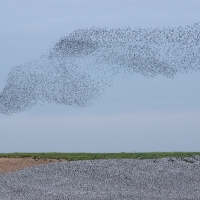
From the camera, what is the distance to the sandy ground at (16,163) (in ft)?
76.0

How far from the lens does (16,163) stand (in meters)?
23.9

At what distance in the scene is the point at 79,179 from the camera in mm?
21203

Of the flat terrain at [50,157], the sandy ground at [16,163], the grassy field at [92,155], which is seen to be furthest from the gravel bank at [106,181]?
the grassy field at [92,155]

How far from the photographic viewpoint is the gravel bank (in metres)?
18.4

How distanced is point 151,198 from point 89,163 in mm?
5755

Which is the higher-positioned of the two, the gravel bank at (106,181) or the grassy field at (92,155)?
the grassy field at (92,155)

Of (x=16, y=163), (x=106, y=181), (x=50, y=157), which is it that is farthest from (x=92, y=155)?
(x=106, y=181)

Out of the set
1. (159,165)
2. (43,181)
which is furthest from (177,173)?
(43,181)

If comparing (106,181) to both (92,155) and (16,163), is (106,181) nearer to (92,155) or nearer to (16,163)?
(16,163)

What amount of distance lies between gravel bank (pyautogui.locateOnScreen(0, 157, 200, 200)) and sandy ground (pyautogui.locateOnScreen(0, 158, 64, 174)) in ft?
3.47

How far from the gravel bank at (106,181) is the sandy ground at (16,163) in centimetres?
106

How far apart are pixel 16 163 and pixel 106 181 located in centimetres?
513

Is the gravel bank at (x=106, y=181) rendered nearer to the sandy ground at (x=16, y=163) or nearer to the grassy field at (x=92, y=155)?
the sandy ground at (x=16, y=163)

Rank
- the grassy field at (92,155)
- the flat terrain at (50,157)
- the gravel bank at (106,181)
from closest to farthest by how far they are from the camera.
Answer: the gravel bank at (106,181), the flat terrain at (50,157), the grassy field at (92,155)
